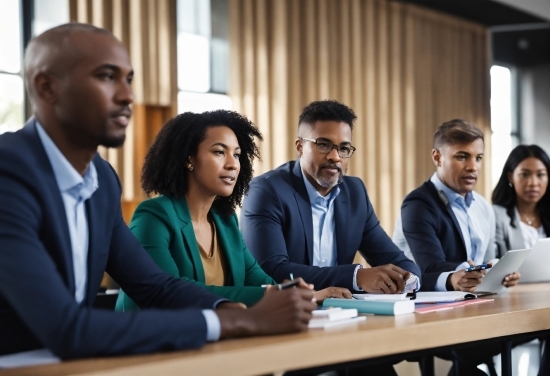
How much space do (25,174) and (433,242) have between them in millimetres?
2395

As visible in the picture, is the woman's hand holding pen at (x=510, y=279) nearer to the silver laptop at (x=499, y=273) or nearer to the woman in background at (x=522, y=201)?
the silver laptop at (x=499, y=273)

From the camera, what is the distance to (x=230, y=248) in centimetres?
262

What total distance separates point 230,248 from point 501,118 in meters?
6.71

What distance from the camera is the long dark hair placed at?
445 cm

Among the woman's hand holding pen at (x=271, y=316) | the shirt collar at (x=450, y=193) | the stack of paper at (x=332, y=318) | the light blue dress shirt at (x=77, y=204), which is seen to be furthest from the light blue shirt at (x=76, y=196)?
the shirt collar at (x=450, y=193)

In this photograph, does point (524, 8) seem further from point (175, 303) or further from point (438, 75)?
point (175, 303)

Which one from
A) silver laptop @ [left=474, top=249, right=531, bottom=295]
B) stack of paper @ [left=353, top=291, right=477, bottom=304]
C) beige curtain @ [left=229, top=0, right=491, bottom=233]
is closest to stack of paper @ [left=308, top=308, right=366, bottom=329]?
stack of paper @ [left=353, top=291, right=477, bottom=304]

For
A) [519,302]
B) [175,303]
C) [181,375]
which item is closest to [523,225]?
[519,302]

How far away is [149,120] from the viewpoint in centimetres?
518

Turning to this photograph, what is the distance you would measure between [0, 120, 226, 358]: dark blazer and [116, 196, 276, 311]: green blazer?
51 cm

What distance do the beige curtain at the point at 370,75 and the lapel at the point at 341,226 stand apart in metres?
2.98

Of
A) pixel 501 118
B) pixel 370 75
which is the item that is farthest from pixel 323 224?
pixel 501 118

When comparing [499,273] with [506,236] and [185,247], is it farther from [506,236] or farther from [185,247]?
[506,236]

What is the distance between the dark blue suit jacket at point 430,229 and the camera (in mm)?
3557
